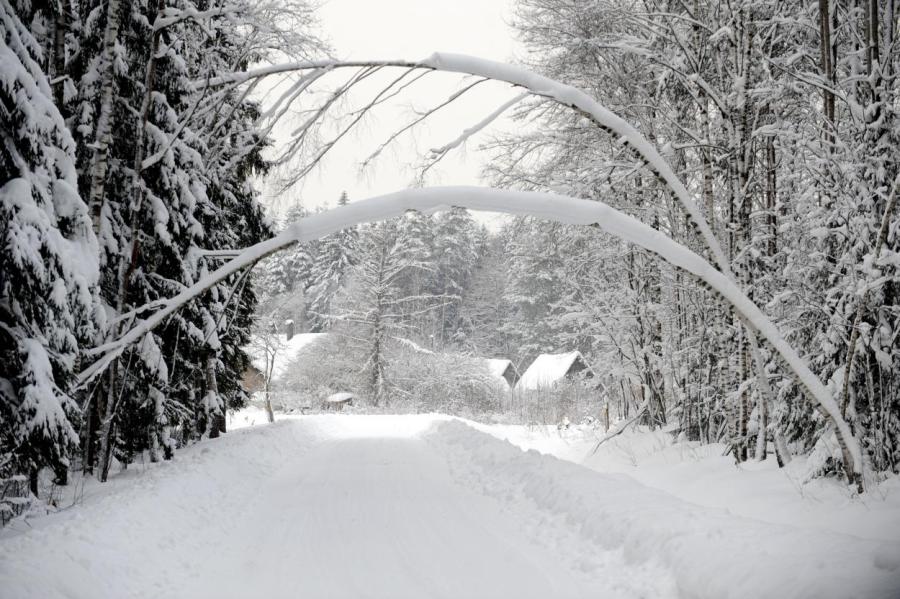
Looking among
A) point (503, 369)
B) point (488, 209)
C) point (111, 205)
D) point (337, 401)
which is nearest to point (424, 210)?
point (488, 209)

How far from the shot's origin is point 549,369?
112 feet

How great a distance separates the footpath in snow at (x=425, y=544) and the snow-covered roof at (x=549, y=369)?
80.3ft

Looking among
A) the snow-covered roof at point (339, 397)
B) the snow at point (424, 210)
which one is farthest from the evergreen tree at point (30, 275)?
the snow-covered roof at point (339, 397)

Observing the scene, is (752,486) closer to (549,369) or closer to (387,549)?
(387,549)

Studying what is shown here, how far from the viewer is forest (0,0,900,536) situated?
4840 mm

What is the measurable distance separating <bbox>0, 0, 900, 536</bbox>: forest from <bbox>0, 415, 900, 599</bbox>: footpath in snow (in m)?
1.23

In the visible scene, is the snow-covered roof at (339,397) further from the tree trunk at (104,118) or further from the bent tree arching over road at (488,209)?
the bent tree arching over road at (488,209)

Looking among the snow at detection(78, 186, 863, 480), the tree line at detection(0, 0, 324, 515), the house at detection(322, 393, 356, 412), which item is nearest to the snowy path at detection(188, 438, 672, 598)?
the tree line at detection(0, 0, 324, 515)

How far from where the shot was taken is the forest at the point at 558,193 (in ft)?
15.9

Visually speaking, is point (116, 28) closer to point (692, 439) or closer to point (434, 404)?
point (692, 439)

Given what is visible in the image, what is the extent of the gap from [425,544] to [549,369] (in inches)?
1161

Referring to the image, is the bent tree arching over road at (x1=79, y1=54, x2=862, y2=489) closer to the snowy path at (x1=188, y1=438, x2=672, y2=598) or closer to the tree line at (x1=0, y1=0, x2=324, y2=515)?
the tree line at (x1=0, y1=0, x2=324, y2=515)

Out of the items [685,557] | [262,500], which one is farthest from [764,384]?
[262,500]

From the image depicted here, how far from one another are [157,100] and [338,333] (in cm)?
2602
